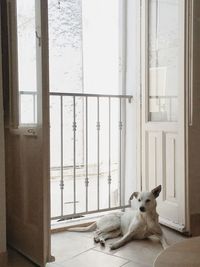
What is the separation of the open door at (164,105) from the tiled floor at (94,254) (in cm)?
35

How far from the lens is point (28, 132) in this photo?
232 centimetres

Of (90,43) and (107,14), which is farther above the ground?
(107,14)

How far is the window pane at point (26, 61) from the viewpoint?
2.32 metres

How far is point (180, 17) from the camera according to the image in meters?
2.78

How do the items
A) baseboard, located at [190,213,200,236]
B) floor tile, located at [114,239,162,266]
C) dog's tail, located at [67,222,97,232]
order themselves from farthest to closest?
dog's tail, located at [67,222,97,232] < baseboard, located at [190,213,200,236] < floor tile, located at [114,239,162,266]

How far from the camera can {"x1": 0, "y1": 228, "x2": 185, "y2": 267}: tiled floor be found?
2.25 metres

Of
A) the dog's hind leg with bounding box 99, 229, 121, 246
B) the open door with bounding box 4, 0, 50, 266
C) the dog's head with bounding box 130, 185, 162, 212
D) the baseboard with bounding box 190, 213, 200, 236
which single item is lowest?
the dog's hind leg with bounding box 99, 229, 121, 246

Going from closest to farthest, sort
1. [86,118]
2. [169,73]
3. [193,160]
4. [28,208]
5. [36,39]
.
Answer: [36,39] → [28,208] → [193,160] → [169,73] → [86,118]

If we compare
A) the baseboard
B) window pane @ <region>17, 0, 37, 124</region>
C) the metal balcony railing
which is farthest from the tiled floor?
window pane @ <region>17, 0, 37, 124</region>

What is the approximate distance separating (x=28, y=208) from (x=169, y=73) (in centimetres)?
154

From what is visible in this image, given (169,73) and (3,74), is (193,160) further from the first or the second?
(3,74)

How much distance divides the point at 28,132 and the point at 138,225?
1.03 metres

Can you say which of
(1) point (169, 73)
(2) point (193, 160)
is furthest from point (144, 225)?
(1) point (169, 73)

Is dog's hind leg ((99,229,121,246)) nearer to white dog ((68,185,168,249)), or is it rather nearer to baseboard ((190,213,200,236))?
white dog ((68,185,168,249))
